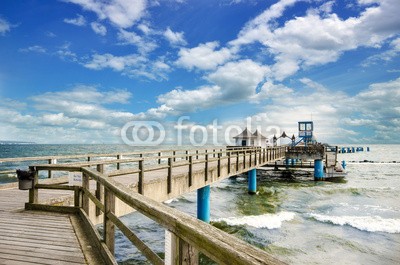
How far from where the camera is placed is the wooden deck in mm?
3918

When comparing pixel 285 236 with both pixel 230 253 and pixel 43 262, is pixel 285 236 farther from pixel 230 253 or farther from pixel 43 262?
pixel 230 253

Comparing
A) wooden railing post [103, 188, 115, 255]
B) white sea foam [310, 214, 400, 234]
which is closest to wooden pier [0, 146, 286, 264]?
wooden railing post [103, 188, 115, 255]

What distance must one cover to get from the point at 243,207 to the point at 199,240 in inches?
801

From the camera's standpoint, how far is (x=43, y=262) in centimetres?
380

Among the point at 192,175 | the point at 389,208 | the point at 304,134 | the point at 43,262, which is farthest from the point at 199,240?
the point at 304,134

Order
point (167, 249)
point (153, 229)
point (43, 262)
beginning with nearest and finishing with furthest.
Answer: point (167, 249) < point (43, 262) < point (153, 229)

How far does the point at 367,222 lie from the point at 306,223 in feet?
12.3

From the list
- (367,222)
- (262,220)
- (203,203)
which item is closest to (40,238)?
(203,203)

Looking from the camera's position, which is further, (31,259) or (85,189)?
(85,189)

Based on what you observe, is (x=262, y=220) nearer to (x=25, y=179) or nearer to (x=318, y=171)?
(x=25, y=179)

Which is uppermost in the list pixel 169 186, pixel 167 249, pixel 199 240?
pixel 199 240

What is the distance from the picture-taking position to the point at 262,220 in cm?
1719

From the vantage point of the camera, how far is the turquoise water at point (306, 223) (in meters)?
12.4

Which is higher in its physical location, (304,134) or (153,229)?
(304,134)
